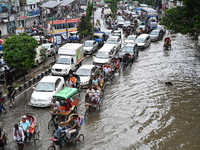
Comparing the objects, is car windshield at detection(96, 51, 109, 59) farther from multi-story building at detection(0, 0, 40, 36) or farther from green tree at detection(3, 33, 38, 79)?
multi-story building at detection(0, 0, 40, 36)

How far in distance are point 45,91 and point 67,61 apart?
20.9 feet

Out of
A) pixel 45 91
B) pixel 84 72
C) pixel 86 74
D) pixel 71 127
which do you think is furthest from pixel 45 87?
pixel 71 127

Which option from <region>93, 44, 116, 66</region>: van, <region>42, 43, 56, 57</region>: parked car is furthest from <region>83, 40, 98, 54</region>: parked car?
<region>93, 44, 116, 66</region>: van

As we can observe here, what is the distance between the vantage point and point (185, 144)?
11.6m

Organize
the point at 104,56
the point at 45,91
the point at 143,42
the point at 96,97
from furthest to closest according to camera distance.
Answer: the point at 143,42 < the point at 104,56 < the point at 45,91 < the point at 96,97

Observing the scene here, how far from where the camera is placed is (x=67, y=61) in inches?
863

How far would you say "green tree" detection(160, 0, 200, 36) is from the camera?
19.3 m

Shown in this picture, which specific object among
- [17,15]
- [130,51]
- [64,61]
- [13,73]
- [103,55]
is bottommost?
[13,73]

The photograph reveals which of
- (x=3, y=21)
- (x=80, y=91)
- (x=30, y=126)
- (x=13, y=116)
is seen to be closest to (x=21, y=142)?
(x=30, y=126)

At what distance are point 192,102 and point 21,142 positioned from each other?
10.5m

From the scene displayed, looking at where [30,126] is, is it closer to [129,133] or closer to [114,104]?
[129,133]

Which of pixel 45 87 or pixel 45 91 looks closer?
pixel 45 91

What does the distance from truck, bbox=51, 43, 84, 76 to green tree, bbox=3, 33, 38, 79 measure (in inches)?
98.2

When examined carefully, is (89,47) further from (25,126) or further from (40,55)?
(25,126)
